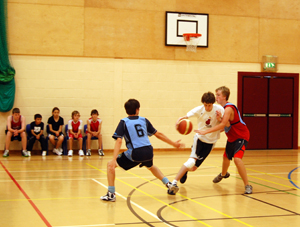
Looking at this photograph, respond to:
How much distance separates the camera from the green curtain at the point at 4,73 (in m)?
10.4

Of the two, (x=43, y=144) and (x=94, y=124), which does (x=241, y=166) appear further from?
(x=43, y=144)

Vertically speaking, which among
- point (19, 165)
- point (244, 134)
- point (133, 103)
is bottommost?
point (19, 165)

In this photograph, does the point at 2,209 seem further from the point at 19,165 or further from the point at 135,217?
the point at 19,165

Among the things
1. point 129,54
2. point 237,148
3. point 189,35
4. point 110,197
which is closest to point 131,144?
point 110,197

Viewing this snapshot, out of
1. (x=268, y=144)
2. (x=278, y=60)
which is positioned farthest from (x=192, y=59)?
(x=268, y=144)

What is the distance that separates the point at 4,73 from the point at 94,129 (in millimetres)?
2943

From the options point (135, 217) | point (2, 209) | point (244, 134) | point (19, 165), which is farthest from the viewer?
point (19, 165)

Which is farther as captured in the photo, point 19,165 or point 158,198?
point 19,165

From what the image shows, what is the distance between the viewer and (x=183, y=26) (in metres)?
11.7

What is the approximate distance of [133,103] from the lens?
507 cm

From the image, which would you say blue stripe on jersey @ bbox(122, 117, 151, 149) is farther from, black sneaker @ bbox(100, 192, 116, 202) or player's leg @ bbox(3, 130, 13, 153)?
player's leg @ bbox(3, 130, 13, 153)

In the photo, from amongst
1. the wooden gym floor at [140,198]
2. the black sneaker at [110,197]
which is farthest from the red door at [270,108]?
the black sneaker at [110,197]

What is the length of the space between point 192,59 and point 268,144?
150 inches

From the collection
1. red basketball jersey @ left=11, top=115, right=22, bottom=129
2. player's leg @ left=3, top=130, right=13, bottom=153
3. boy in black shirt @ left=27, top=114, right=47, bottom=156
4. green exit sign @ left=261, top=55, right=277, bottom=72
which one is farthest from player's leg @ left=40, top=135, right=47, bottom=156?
green exit sign @ left=261, top=55, right=277, bottom=72
